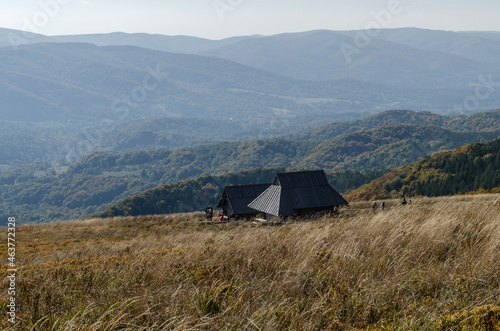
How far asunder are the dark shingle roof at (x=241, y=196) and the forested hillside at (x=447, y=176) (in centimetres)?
5980

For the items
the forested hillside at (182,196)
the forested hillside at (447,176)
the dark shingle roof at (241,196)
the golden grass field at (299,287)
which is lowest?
the forested hillside at (182,196)

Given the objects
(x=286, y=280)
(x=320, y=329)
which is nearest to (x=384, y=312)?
(x=320, y=329)

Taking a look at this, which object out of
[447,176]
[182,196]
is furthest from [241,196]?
[182,196]

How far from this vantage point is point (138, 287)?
21.2 ft

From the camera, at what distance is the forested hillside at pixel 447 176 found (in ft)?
311

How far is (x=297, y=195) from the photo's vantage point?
40.6m

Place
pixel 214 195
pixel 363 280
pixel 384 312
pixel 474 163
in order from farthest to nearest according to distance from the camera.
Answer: pixel 214 195, pixel 474 163, pixel 363 280, pixel 384 312

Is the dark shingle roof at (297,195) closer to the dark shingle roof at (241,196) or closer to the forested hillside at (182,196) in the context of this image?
the dark shingle roof at (241,196)

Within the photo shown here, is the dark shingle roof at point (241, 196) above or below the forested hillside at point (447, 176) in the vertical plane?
above

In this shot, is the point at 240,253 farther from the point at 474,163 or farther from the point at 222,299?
the point at 474,163

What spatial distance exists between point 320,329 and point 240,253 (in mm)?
3406

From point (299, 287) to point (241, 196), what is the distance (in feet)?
137

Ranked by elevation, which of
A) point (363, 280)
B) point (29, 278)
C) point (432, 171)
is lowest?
point (432, 171)

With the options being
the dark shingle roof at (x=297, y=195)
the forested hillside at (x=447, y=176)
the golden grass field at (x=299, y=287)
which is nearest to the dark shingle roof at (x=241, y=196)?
the dark shingle roof at (x=297, y=195)
